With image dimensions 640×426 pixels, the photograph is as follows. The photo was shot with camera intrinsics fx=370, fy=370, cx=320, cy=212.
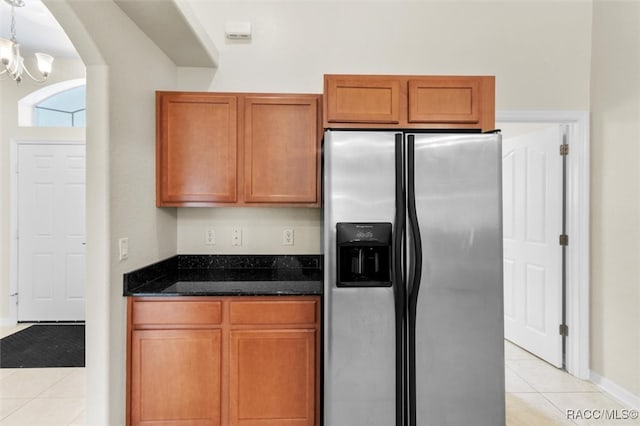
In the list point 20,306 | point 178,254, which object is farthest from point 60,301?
point 178,254

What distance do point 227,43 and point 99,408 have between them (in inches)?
99.6

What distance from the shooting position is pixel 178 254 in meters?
2.84

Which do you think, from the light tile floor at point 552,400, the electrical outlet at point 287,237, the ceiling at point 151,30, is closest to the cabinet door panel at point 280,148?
the electrical outlet at point 287,237

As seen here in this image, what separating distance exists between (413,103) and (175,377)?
2151mm

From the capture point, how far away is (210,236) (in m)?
2.84

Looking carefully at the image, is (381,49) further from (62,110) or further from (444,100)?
(62,110)

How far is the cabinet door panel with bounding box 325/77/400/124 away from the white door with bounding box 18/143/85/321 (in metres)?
3.38

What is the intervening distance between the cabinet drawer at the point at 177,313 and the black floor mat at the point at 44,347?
162 cm

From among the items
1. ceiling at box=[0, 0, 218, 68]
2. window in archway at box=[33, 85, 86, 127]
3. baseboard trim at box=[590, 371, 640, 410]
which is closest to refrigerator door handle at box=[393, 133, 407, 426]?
ceiling at box=[0, 0, 218, 68]

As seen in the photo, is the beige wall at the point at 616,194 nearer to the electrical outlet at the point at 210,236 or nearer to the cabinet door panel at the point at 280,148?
the cabinet door panel at the point at 280,148

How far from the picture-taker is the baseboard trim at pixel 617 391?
8.25 ft

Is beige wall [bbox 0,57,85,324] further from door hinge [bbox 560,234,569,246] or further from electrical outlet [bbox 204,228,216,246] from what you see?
door hinge [bbox 560,234,569,246]

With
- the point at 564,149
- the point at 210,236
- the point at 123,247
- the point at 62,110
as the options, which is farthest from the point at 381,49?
the point at 62,110

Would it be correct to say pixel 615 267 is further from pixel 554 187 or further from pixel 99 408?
pixel 99 408
